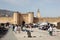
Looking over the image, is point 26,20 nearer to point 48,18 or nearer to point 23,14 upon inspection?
point 23,14

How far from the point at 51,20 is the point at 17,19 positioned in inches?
Result: 573

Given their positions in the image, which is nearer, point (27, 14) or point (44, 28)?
point (44, 28)

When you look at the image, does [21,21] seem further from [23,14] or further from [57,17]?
[57,17]

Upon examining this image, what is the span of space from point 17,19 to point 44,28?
4754 centimetres

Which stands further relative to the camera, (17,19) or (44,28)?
(17,19)

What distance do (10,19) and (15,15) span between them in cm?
312

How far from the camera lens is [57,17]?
98375 millimetres

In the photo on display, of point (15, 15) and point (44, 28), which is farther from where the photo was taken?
point (15, 15)

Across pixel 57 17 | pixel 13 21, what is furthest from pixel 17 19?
pixel 57 17

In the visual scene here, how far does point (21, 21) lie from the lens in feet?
318

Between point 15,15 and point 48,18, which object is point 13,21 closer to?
point 15,15

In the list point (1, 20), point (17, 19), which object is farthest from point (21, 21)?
point (1, 20)

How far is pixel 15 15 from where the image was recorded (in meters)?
95.6

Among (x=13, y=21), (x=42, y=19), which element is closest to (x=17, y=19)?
(x=13, y=21)
